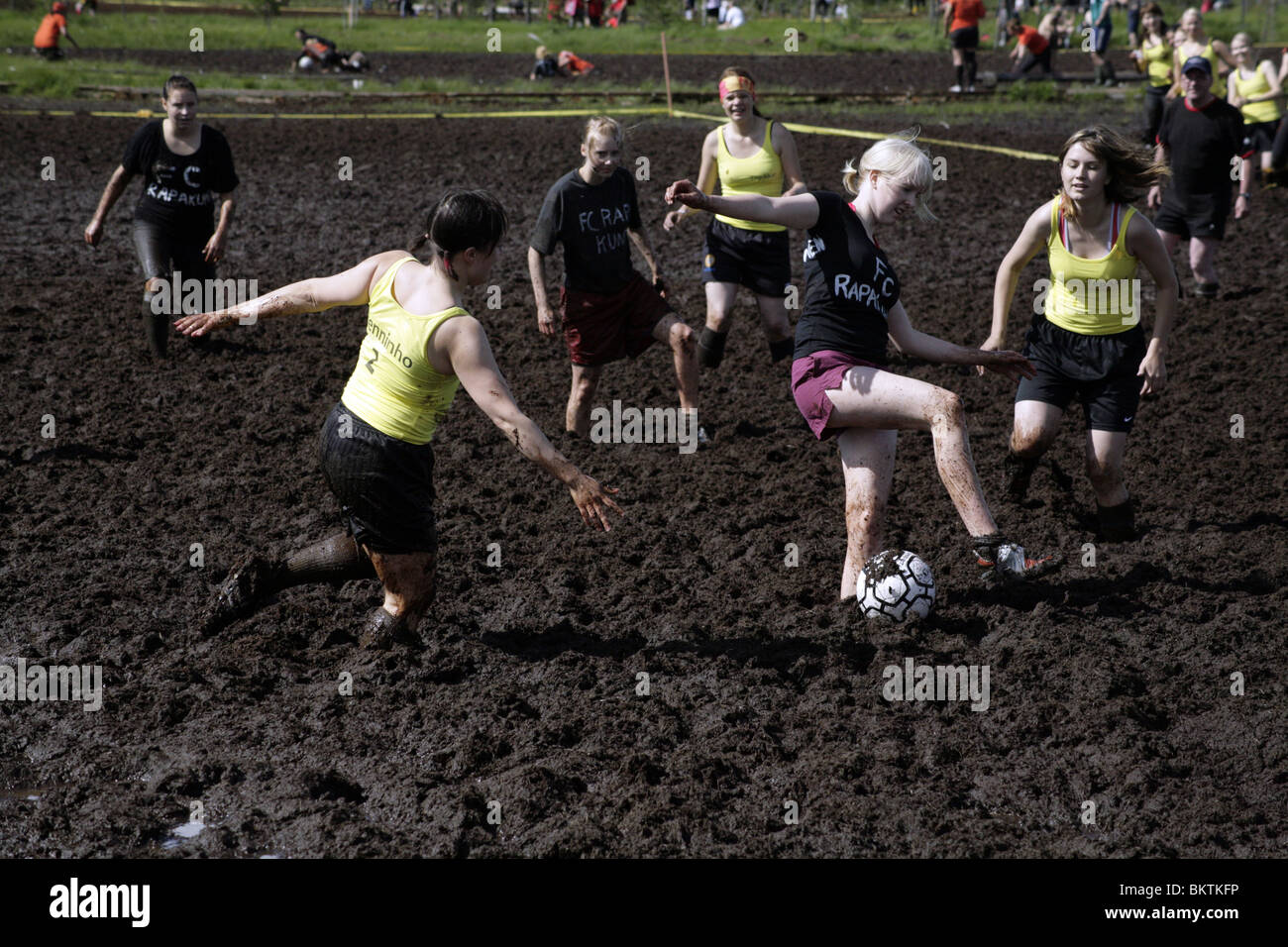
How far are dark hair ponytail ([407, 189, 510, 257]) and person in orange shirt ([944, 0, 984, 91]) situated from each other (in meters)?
22.0

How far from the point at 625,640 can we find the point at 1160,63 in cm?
1470

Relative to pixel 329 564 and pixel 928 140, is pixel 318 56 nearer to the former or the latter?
pixel 928 140

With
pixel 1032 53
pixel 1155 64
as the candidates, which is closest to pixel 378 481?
pixel 1155 64

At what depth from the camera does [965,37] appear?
24.9 metres

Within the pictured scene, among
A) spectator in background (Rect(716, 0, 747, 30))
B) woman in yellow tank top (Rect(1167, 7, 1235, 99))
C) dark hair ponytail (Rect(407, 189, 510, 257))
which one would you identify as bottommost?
dark hair ponytail (Rect(407, 189, 510, 257))

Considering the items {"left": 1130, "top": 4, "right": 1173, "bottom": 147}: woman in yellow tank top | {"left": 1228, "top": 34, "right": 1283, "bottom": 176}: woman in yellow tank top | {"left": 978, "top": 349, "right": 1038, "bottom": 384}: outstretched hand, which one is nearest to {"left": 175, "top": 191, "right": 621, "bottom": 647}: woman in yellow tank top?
{"left": 978, "top": 349, "right": 1038, "bottom": 384}: outstretched hand

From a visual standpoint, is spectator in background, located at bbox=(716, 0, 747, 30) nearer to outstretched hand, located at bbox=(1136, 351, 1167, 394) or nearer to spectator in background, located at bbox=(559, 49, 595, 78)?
spectator in background, located at bbox=(559, 49, 595, 78)

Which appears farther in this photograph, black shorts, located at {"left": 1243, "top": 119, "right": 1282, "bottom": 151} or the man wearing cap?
black shorts, located at {"left": 1243, "top": 119, "right": 1282, "bottom": 151}

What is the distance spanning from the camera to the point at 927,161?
5.85m

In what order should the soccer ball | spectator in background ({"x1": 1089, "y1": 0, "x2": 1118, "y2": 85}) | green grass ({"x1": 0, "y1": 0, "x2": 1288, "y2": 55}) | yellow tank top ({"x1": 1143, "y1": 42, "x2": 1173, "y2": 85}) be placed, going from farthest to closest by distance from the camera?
1. green grass ({"x1": 0, "y1": 0, "x2": 1288, "y2": 55})
2. spectator in background ({"x1": 1089, "y1": 0, "x2": 1118, "y2": 85})
3. yellow tank top ({"x1": 1143, "y1": 42, "x2": 1173, "y2": 85})
4. the soccer ball

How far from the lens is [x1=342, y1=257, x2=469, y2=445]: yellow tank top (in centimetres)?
524

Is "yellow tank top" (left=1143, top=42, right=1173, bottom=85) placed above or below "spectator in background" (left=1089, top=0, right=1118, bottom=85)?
below

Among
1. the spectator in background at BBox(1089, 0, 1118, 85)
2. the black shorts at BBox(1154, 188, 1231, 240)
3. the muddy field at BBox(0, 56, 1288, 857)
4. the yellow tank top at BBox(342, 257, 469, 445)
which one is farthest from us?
the spectator in background at BBox(1089, 0, 1118, 85)
